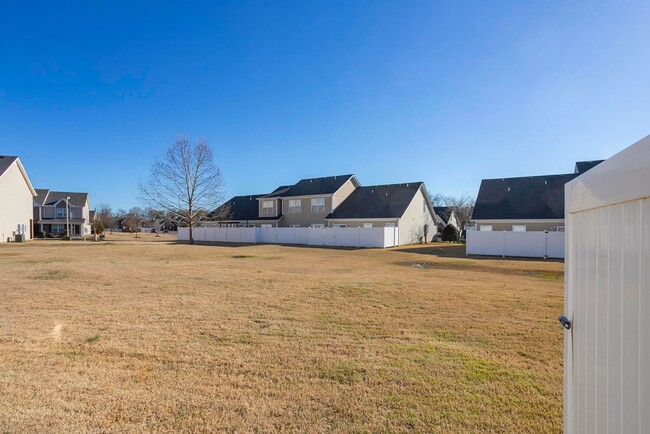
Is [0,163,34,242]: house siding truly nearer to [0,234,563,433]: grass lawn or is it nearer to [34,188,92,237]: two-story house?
[34,188,92,237]: two-story house

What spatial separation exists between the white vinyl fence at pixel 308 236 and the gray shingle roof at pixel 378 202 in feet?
9.91

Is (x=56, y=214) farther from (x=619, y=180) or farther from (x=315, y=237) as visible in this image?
(x=619, y=180)

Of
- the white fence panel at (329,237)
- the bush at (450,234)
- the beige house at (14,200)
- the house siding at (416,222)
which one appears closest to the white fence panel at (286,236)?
the white fence panel at (329,237)

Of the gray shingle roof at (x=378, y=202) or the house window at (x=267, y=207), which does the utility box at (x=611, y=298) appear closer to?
the gray shingle roof at (x=378, y=202)

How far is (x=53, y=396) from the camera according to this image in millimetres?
3551

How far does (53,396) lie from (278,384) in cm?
229

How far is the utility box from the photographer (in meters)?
1.25

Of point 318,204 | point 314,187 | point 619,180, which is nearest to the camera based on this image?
point 619,180

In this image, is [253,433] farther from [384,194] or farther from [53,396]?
[384,194]

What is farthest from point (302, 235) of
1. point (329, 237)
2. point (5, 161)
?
point (5, 161)

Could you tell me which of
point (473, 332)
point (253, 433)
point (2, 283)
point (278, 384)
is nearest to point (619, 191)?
point (253, 433)

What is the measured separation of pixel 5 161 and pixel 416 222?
41.6 meters

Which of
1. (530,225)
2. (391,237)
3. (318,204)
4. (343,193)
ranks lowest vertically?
(391,237)

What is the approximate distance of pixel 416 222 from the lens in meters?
33.8
